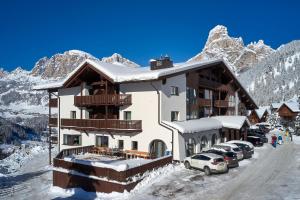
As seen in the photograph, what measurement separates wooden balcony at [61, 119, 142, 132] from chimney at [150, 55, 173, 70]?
25.7 ft

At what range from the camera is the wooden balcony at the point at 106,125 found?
3152cm

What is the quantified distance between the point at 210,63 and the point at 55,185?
2267 cm

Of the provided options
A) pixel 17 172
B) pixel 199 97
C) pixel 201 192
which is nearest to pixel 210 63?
pixel 199 97

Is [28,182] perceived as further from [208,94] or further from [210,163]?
[208,94]

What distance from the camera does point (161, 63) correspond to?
36156 mm

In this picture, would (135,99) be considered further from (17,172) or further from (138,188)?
(17,172)

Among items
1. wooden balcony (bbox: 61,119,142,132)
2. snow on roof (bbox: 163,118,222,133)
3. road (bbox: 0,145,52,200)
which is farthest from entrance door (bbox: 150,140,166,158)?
road (bbox: 0,145,52,200)

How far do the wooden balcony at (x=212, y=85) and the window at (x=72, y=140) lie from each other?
16.8 meters

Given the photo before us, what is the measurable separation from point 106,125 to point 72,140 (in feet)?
28.3

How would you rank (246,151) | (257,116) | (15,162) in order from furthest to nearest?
(257,116) → (15,162) → (246,151)

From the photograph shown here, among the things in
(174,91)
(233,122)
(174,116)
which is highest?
(174,91)

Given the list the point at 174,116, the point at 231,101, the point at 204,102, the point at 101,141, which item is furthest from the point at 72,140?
the point at 231,101

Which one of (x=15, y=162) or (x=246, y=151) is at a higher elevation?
(x=246, y=151)

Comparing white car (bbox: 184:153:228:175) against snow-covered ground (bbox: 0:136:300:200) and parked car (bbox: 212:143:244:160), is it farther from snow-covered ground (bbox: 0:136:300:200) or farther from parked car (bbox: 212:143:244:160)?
parked car (bbox: 212:143:244:160)
